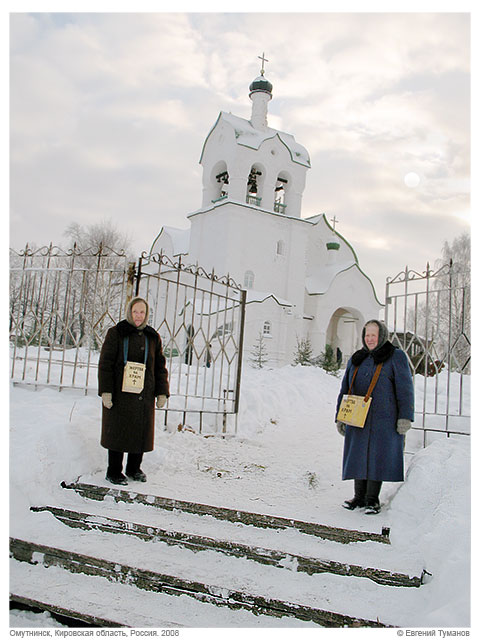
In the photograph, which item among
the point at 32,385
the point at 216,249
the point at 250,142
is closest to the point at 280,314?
the point at 216,249

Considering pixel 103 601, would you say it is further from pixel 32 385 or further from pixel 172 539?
pixel 32 385

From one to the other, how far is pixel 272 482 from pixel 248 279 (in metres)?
18.7

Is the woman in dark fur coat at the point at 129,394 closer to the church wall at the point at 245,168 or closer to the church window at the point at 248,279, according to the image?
the church window at the point at 248,279

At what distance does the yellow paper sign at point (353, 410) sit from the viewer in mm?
4352

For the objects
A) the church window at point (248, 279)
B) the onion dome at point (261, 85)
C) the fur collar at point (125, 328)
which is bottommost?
the fur collar at point (125, 328)

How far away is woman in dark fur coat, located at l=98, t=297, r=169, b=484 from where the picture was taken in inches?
181

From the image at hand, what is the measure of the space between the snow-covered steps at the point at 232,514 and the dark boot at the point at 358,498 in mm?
690

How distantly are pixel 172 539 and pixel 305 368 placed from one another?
9827 mm

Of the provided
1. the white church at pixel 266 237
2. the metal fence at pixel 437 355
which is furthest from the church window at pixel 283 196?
the metal fence at pixel 437 355

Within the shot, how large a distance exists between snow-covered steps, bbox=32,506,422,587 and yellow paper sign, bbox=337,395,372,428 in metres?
1.36

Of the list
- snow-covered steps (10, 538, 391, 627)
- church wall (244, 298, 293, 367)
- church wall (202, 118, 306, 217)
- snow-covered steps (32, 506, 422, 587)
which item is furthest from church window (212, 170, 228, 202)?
snow-covered steps (10, 538, 391, 627)

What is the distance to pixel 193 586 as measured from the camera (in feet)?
9.83

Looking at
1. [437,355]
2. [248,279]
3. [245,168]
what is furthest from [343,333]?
[437,355]
